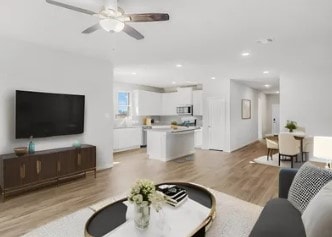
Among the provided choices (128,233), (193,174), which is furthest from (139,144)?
(128,233)

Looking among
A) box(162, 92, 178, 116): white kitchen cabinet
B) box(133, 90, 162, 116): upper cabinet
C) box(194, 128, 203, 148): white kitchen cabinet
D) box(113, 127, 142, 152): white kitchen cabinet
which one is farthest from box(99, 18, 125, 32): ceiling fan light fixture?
box(162, 92, 178, 116): white kitchen cabinet

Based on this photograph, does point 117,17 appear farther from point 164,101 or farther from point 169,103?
point 164,101

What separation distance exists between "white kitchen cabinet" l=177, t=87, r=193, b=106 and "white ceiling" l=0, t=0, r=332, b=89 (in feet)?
11.5

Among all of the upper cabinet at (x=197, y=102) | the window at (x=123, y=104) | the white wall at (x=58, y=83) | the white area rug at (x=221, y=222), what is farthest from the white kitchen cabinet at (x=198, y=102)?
the white area rug at (x=221, y=222)

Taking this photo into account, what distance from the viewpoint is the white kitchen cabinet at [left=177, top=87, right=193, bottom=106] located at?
888cm

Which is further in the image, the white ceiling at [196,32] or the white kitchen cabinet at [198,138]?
the white kitchen cabinet at [198,138]

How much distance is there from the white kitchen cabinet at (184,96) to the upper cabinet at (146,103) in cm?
98

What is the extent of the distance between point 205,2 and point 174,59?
2534mm

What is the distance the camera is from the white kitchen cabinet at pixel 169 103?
932cm

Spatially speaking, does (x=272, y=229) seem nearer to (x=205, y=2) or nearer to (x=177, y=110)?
(x=205, y=2)

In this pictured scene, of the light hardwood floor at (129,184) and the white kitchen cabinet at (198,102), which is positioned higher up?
the white kitchen cabinet at (198,102)

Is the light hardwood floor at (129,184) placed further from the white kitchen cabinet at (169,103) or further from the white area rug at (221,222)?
the white kitchen cabinet at (169,103)

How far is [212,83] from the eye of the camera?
8.00m

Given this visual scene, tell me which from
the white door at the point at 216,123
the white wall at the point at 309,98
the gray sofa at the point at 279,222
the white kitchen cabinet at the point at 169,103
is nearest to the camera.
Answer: the gray sofa at the point at 279,222
